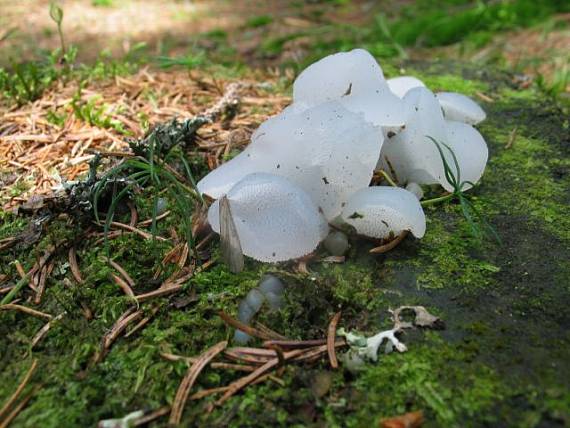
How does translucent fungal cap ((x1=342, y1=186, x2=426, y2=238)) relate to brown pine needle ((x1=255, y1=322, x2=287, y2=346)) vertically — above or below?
above

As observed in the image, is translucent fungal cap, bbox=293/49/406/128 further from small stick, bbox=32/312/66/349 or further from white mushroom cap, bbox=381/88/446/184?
small stick, bbox=32/312/66/349

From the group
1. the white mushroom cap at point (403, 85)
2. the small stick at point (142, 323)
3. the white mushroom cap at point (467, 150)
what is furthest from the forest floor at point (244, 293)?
the white mushroom cap at point (403, 85)

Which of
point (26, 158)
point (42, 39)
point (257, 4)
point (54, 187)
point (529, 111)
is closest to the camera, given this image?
point (54, 187)

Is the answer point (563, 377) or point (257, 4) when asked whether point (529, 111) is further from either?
point (257, 4)

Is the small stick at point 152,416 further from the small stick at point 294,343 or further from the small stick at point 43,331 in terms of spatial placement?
the small stick at point 43,331

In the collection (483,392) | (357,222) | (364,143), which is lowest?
(483,392)

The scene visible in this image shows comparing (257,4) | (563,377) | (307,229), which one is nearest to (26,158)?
(307,229)

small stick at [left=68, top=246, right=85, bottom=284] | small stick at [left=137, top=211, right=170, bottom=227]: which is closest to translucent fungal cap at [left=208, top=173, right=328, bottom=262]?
small stick at [left=137, top=211, right=170, bottom=227]
